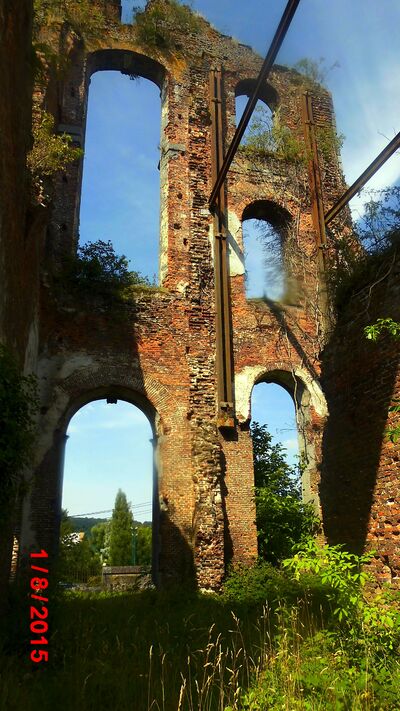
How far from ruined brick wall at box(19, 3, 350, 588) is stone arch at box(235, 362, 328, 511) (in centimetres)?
3

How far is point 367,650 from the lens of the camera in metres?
4.06

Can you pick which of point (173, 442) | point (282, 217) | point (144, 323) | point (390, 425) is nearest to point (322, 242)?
point (282, 217)

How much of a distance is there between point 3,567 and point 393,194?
706cm

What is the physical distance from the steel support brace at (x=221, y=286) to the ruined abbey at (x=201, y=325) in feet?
0.13

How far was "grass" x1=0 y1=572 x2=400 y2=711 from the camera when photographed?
372 centimetres

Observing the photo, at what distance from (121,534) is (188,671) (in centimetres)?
3111

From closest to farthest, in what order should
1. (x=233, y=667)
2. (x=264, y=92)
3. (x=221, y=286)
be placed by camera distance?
(x=233, y=667) → (x=221, y=286) → (x=264, y=92)

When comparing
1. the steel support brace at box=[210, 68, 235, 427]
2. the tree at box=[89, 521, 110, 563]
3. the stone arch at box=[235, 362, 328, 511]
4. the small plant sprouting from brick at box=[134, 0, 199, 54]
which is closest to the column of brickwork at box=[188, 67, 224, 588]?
the steel support brace at box=[210, 68, 235, 427]

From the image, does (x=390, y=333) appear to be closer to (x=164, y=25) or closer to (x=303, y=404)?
(x=303, y=404)

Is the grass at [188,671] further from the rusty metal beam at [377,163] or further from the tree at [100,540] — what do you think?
the tree at [100,540]

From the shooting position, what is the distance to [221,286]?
1197 cm

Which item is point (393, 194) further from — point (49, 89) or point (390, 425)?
point (49, 89)
